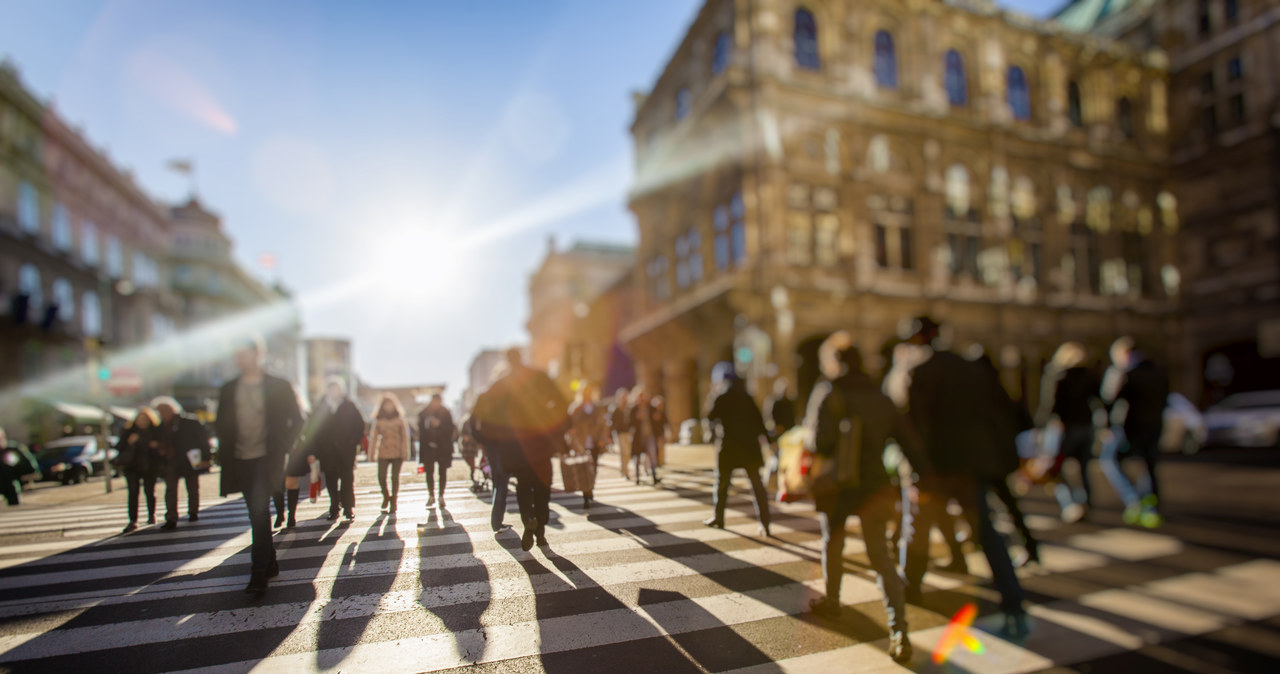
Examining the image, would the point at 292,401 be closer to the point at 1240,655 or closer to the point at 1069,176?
the point at 1240,655

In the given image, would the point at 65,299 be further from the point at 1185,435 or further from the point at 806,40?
the point at 806,40

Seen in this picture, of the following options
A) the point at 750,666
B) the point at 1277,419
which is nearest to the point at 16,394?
the point at 750,666

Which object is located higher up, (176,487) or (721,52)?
(721,52)

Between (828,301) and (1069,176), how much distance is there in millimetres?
13813

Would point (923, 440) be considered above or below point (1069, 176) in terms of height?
below

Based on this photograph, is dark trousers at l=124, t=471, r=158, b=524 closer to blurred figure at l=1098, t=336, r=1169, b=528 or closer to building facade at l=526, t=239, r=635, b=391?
building facade at l=526, t=239, r=635, b=391

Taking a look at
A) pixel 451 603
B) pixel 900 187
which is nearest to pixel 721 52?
pixel 900 187

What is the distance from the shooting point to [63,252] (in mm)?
3609

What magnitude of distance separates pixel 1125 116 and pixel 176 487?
3608 cm

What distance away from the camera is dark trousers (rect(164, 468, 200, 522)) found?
105 inches

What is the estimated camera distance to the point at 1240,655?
12.4 ft

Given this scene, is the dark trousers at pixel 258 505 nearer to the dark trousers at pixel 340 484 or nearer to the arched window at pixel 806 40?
the dark trousers at pixel 340 484

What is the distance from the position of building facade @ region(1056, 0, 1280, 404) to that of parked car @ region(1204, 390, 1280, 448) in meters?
7.46

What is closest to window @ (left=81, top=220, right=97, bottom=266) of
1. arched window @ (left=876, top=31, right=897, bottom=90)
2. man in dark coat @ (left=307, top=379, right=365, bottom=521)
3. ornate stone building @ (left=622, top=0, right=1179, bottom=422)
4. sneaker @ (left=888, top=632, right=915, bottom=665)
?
man in dark coat @ (left=307, top=379, right=365, bottom=521)
